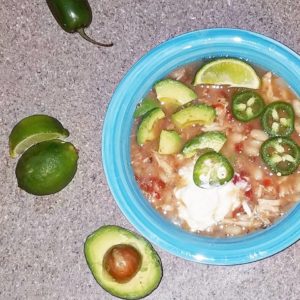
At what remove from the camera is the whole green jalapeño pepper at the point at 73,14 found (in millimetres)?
1217

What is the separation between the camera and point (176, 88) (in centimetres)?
122

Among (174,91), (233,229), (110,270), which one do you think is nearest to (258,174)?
(233,229)

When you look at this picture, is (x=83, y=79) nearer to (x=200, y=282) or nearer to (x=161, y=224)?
(x=161, y=224)

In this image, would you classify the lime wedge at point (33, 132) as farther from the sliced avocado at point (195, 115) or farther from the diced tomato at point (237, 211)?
the diced tomato at point (237, 211)

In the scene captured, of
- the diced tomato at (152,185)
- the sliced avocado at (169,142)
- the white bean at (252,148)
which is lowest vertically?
the diced tomato at (152,185)

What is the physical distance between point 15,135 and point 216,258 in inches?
19.7

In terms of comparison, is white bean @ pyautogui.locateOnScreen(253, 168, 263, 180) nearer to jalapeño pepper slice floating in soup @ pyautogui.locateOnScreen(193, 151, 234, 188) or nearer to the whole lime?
jalapeño pepper slice floating in soup @ pyautogui.locateOnScreen(193, 151, 234, 188)

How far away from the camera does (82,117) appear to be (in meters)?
1.32

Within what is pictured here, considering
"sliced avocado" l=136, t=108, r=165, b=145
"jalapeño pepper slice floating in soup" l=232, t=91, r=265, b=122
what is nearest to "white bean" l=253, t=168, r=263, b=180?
"jalapeño pepper slice floating in soup" l=232, t=91, r=265, b=122

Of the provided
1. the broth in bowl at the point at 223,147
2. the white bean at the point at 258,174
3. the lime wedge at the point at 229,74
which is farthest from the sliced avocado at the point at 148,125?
the white bean at the point at 258,174

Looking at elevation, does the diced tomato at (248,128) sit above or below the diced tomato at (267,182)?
above

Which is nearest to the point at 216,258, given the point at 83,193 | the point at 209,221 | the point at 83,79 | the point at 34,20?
the point at 209,221

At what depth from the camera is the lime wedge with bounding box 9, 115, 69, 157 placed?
1229 millimetres

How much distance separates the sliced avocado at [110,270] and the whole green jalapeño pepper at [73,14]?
418 mm
